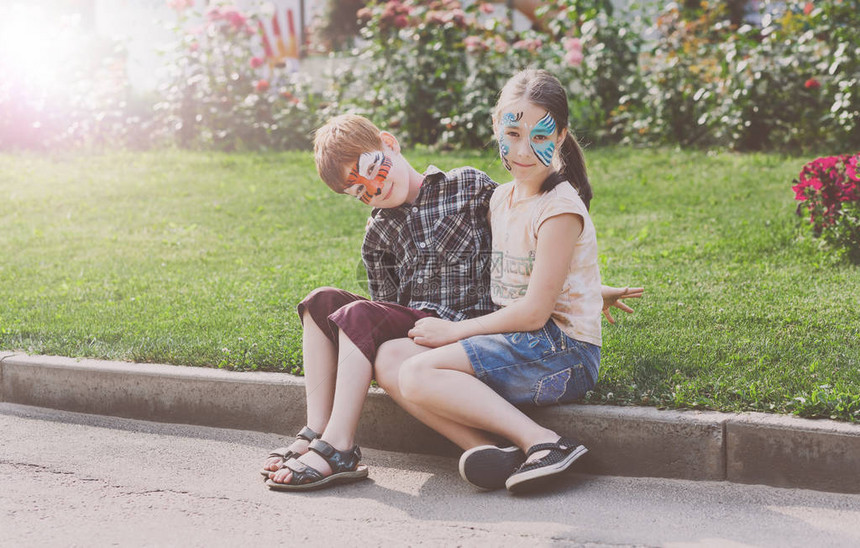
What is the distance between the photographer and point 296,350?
13.5 ft

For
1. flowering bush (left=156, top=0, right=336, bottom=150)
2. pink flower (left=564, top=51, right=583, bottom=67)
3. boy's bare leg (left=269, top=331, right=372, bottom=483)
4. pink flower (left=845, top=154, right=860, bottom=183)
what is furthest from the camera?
flowering bush (left=156, top=0, right=336, bottom=150)

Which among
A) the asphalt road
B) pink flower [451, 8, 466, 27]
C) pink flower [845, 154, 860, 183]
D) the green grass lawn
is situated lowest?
the asphalt road

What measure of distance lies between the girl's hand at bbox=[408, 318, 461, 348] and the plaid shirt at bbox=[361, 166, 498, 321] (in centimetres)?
15

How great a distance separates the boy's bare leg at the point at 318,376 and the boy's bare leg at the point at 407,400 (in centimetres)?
20

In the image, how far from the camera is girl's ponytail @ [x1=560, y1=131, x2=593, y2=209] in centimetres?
343

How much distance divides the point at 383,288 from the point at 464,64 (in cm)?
620

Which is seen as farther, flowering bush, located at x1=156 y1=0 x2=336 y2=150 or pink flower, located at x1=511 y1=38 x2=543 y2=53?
flowering bush, located at x1=156 y1=0 x2=336 y2=150

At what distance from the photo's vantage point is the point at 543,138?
331 cm

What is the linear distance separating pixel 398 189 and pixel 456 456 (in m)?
0.98

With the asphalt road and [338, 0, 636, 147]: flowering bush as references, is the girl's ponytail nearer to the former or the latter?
the asphalt road

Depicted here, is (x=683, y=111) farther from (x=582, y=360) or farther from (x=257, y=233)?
(x=582, y=360)

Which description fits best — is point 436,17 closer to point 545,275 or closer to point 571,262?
point 571,262

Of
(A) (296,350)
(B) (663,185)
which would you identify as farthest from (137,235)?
(B) (663,185)

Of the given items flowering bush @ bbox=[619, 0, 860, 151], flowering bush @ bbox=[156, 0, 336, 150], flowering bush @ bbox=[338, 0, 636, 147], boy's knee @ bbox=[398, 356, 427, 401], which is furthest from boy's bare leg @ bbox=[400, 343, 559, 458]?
flowering bush @ bbox=[156, 0, 336, 150]
